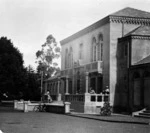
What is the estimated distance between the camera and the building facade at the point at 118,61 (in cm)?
3319

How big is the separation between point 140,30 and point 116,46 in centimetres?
286

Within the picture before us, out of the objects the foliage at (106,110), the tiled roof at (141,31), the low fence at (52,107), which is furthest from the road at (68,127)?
the tiled roof at (141,31)

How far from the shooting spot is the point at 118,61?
36125 millimetres

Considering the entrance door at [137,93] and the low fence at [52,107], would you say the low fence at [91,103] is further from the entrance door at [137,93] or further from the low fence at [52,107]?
the entrance door at [137,93]

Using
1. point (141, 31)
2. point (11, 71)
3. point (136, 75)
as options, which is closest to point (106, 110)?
point (136, 75)

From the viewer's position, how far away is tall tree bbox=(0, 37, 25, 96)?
156ft

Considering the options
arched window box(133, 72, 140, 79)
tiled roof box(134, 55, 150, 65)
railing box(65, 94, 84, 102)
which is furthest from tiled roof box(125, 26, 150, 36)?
railing box(65, 94, 84, 102)

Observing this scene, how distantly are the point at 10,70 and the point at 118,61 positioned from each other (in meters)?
17.4

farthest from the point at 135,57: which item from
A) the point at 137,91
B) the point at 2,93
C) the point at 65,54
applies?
the point at 2,93

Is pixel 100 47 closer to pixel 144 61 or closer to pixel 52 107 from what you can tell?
pixel 144 61

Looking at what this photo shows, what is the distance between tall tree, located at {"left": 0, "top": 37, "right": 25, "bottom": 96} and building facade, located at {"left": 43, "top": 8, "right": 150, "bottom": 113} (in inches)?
385

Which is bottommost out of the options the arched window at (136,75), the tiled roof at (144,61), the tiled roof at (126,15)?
the arched window at (136,75)

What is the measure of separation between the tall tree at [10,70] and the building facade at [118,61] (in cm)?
977

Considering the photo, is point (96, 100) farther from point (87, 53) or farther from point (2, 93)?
point (2, 93)
